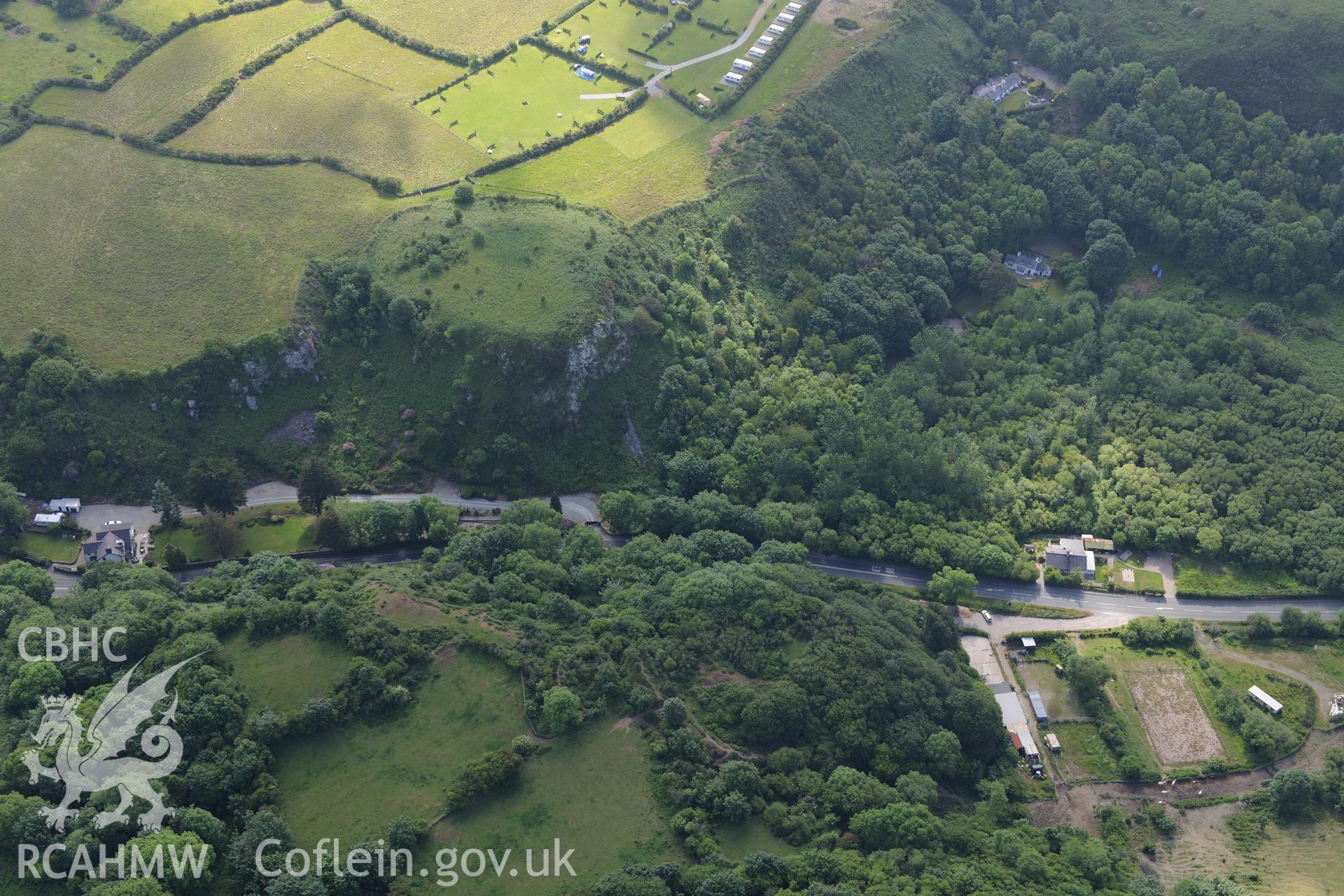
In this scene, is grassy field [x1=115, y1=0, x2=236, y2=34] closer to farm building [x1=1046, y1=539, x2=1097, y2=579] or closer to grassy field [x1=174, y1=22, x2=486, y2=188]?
grassy field [x1=174, y1=22, x2=486, y2=188]

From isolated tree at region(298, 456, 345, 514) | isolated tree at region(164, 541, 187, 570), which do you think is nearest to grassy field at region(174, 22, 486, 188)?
isolated tree at region(298, 456, 345, 514)

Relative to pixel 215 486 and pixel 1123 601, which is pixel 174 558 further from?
pixel 1123 601

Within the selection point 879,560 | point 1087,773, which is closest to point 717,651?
point 879,560

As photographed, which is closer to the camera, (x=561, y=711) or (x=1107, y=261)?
(x=561, y=711)

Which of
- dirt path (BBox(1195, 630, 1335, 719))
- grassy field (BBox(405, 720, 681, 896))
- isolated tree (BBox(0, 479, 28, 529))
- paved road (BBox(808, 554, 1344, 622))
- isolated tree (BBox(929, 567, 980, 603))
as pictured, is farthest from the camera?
paved road (BBox(808, 554, 1344, 622))

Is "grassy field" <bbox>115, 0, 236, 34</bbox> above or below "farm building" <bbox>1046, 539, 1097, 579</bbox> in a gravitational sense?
above

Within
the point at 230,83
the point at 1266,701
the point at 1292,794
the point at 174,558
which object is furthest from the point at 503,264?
the point at 1292,794
